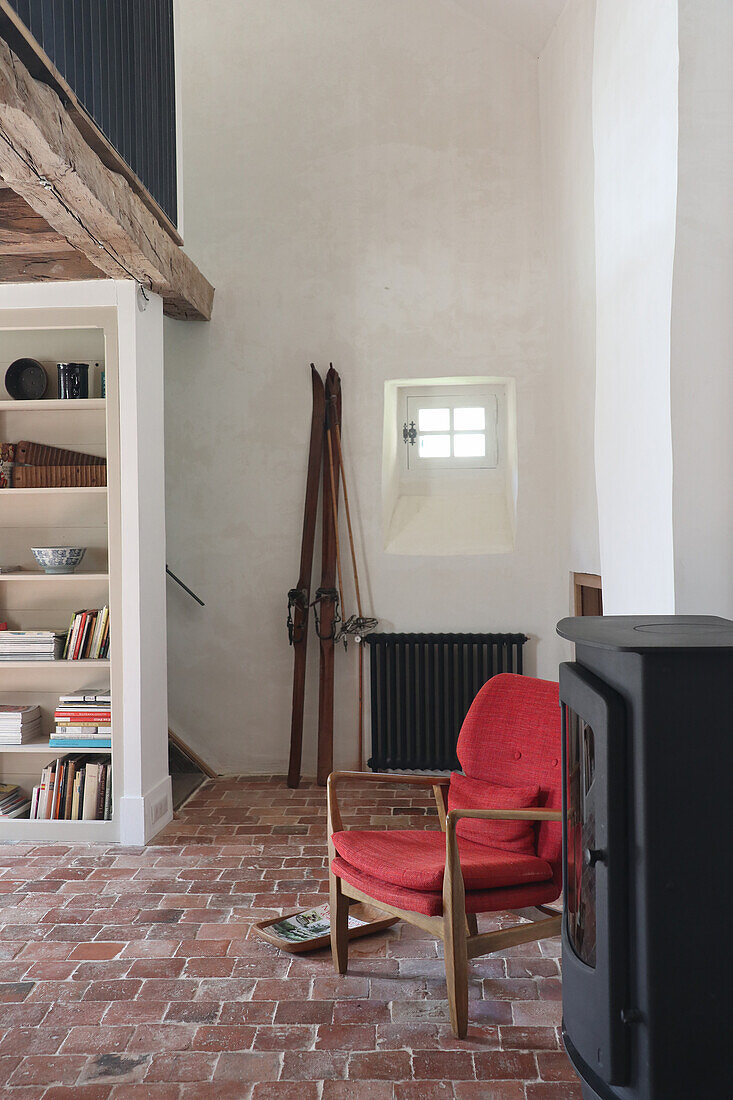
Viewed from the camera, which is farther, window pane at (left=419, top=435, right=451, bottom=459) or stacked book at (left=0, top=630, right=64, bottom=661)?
window pane at (left=419, top=435, right=451, bottom=459)

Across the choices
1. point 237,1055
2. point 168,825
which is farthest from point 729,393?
point 168,825

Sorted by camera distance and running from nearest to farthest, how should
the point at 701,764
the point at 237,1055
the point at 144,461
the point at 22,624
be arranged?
the point at 701,764
the point at 237,1055
the point at 144,461
the point at 22,624

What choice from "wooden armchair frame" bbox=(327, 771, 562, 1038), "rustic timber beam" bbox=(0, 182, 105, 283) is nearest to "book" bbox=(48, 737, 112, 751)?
"wooden armchair frame" bbox=(327, 771, 562, 1038)

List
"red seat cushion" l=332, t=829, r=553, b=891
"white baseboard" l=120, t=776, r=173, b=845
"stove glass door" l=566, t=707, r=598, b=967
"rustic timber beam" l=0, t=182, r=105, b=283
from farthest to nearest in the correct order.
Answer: "white baseboard" l=120, t=776, r=173, b=845 < "rustic timber beam" l=0, t=182, r=105, b=283 < "red seat cushion" l=332, t=829, r=553, b=891 < "stove glass door" l=566, t=707, r=598, b=967

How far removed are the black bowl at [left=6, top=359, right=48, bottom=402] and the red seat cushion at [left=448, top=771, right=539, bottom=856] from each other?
2.75 metres

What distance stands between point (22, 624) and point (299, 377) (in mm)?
2035

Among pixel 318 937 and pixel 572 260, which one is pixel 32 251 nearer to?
pixel 572 260

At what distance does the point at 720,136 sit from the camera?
8.16ft

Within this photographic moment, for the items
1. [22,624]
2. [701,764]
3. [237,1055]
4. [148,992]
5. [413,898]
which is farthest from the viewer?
[22,624]

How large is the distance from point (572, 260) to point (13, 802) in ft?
12.6

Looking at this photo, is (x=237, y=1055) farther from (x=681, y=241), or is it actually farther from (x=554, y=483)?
(x=554, y=483)

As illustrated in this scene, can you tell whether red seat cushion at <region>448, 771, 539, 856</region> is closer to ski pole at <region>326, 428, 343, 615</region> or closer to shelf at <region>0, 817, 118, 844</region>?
shelf at <region>0, 817, 118, 844</region>

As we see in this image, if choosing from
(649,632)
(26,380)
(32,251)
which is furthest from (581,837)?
(26,380)

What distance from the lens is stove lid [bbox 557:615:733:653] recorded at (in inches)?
66.5
